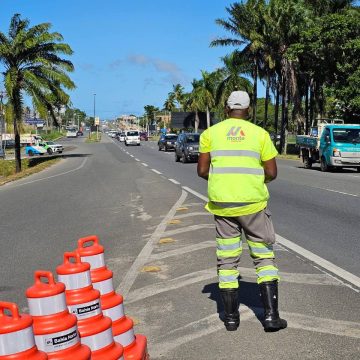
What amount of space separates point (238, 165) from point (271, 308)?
3.90 feet

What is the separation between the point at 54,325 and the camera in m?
2.55

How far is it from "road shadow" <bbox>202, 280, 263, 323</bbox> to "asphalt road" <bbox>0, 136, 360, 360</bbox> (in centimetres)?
1

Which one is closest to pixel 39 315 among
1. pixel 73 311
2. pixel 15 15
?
pixel 73 311

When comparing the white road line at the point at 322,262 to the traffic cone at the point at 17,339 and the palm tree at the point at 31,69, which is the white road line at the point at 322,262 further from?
the palm tree at the point at 31,69

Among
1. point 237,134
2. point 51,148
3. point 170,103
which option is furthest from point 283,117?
point 170,103

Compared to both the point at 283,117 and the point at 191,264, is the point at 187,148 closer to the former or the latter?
the point at 283,117

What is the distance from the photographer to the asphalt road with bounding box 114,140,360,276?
283 inches

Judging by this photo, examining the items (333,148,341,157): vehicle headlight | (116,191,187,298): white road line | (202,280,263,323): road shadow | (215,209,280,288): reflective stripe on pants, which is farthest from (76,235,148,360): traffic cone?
(333,148,341,157): vehicle headlight

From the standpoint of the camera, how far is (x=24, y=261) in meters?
7.02

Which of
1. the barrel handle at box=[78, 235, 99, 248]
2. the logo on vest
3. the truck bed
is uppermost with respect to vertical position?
the logo on vest

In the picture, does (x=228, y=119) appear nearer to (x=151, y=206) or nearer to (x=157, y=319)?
(x=157, y=319)

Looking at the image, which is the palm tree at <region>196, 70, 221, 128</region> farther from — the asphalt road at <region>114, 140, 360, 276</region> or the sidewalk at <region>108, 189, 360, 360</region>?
the sidewalk at <region>108, 189, 360, 360</region>

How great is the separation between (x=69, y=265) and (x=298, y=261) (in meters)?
4.10

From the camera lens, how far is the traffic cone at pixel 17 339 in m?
2.21
